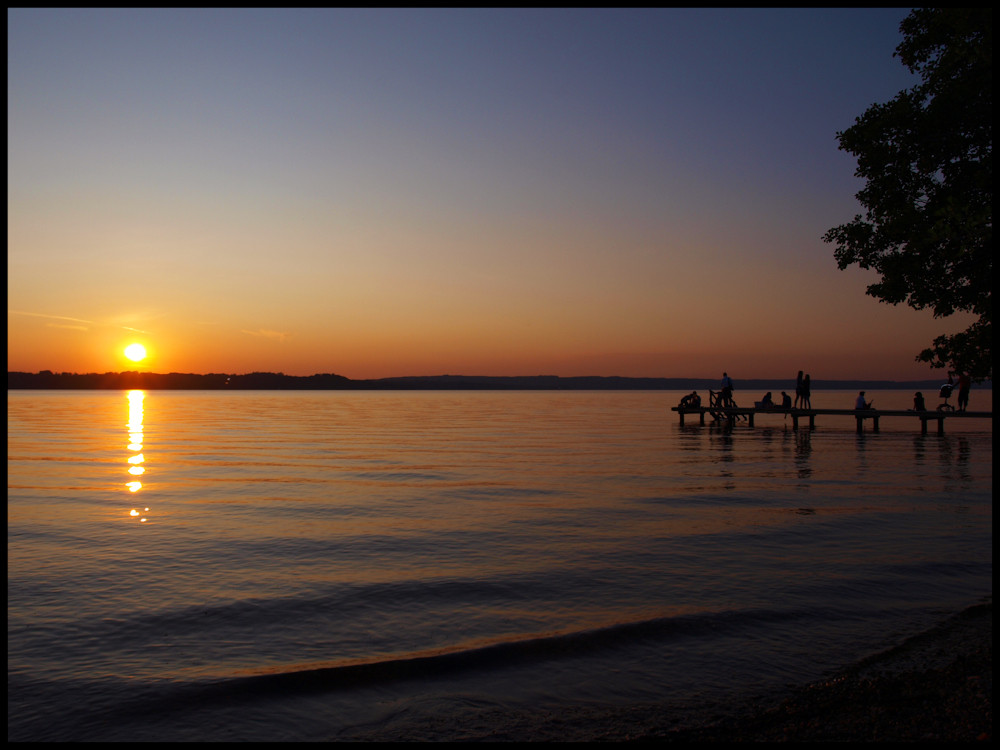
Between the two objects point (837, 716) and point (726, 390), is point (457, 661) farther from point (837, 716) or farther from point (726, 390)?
point (726, 390)

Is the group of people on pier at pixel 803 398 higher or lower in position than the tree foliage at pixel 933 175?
lower

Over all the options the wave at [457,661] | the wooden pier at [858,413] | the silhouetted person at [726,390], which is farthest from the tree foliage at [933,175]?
the silhouetted person at [726,390]

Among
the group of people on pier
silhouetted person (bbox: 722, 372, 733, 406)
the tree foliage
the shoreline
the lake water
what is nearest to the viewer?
the shoreline

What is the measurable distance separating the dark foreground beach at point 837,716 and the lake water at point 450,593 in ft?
0.42

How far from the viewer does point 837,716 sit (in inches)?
245

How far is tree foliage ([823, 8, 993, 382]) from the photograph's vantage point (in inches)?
653

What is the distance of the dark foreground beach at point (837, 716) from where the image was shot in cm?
580

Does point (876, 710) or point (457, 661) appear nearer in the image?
point (876, 710)

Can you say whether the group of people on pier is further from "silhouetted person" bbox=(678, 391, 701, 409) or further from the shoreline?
the shoreline

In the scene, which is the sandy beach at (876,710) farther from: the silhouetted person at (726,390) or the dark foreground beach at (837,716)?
the silhouetted person at (726,390)

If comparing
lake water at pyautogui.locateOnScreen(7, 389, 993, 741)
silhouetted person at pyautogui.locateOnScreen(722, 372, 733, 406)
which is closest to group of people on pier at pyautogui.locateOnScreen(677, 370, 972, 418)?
silhouetted person at pyautogui.locateOnScreen(722, 372, 733, 406)

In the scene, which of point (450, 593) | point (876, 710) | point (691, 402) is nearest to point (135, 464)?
point (450, 593)

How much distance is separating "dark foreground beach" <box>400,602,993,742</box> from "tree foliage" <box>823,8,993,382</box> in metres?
11.3

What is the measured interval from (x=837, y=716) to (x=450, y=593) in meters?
5.81
